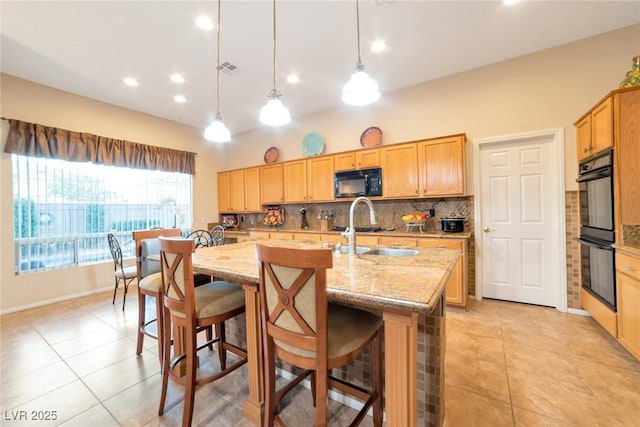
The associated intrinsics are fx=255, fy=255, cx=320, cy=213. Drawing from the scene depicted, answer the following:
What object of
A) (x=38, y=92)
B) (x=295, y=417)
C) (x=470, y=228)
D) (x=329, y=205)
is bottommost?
(x=295, y=417)

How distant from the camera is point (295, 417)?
5.03ft

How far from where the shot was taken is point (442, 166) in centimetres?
329

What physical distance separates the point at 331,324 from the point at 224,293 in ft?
2.63

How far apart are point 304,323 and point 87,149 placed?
465 cm

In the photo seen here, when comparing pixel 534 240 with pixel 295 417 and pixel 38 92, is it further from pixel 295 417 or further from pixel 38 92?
pixel 38 92

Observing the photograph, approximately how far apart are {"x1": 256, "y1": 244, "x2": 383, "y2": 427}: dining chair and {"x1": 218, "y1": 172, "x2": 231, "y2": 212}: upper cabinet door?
4833 mm

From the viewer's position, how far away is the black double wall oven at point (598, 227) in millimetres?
2182

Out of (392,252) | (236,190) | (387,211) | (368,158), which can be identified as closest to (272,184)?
(236,190)

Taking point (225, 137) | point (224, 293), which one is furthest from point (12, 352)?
point (225, 137)

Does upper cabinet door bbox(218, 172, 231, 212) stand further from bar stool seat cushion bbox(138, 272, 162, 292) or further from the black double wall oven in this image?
the black double wall oven

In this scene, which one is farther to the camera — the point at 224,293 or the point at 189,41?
the point at 189,41

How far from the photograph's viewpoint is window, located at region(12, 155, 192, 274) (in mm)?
3396

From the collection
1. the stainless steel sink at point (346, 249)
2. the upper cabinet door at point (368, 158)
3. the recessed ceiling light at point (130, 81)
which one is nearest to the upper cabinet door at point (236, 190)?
the recessed ceiling light at point (130, 81)

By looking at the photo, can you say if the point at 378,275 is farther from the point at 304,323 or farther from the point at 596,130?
the point at 596,130
